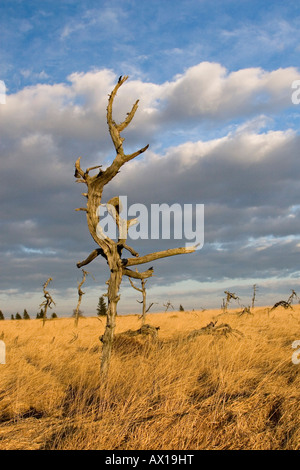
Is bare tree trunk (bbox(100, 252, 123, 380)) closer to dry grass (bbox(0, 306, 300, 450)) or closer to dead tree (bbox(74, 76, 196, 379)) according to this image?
dead tree (bbox(74, 76, 196, 379))

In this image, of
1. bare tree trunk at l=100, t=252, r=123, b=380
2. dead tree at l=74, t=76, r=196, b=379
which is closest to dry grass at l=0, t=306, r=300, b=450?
bare tree trunk at l=100, t=252, r=123, b=380

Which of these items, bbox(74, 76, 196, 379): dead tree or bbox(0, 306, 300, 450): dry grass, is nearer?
bbox(0, 306, 300, 450): dry grass

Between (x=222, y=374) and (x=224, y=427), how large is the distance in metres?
1.83

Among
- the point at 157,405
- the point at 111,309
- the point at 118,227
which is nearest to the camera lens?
the point at 157,405

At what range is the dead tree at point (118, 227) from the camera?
20.7 feet

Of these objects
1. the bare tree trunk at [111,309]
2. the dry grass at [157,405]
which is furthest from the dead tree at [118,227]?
the dry grass at [157,405]

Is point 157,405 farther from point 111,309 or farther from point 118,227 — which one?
point 118,227

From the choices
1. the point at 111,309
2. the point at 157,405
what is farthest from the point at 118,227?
the point at 157,405

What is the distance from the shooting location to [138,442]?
12.2ft

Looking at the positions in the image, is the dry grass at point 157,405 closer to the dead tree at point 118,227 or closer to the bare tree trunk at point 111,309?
the bare tree trunk at point 111,309

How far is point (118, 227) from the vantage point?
6.79m

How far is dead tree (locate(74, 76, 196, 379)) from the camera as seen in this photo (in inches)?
249

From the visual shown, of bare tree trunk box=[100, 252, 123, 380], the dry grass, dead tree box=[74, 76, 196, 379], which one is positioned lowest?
the dry grass
